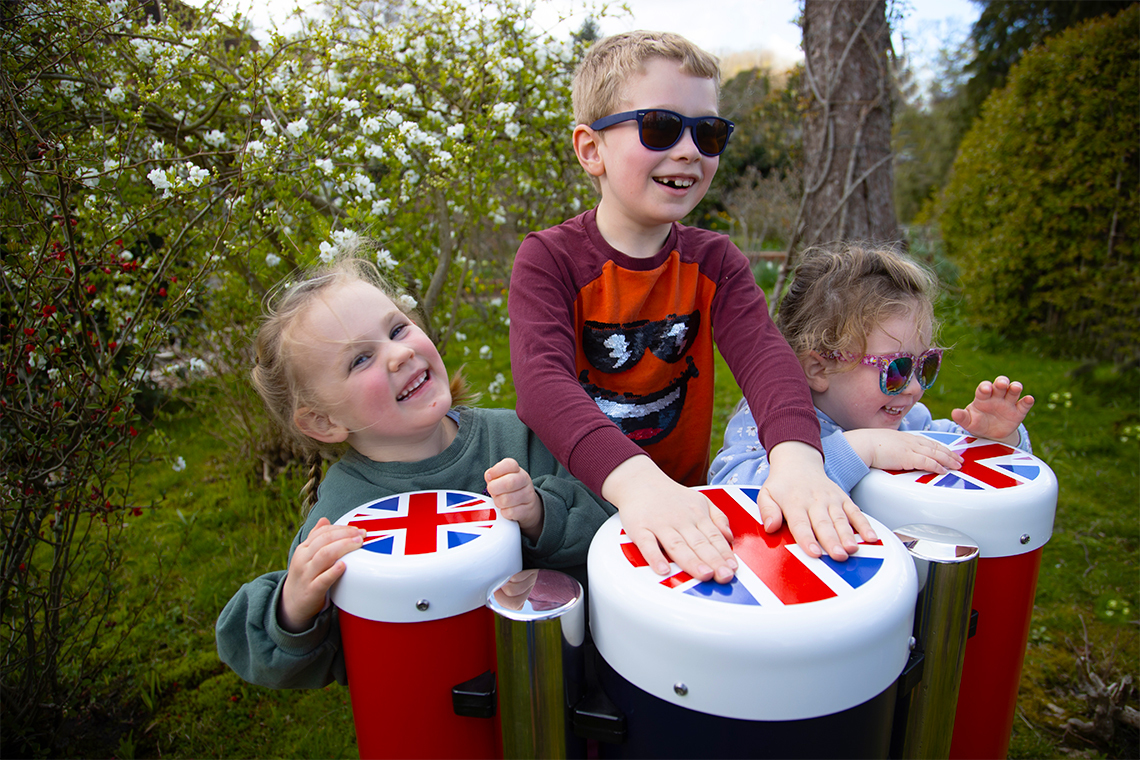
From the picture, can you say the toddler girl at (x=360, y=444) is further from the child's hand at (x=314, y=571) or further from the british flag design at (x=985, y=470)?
the british flag design at (x=985, y=470)

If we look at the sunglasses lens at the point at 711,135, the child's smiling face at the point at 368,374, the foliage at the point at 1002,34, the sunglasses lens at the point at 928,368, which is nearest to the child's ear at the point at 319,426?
the child's smiling face at the point at 368,374

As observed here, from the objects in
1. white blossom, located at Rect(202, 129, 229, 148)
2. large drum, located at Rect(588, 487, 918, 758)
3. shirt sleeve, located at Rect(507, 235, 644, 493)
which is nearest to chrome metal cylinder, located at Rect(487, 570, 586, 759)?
large drum, located at Rect(588, 487, 918, 758)

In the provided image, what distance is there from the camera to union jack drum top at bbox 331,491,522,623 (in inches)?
40.9

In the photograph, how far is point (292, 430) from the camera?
1596 millimetres

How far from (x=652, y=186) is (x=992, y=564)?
98 centimetres

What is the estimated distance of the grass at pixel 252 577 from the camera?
1.99 metres

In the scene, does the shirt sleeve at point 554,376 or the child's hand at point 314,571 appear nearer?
the child's hand at point 314,571

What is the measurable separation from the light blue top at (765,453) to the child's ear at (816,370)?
74 mm

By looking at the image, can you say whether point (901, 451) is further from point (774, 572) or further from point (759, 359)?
point (774, 572)

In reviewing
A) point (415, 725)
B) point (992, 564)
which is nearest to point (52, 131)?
point (415, 725)

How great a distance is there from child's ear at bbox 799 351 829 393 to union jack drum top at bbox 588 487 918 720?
2.75ft

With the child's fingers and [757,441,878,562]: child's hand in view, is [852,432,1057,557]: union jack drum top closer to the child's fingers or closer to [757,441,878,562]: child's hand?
[757,441,878,562]: child's hand

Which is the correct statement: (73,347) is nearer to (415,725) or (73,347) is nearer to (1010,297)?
(415,725)

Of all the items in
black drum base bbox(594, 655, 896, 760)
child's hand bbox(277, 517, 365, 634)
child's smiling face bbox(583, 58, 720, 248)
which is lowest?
black drum base bbox(594, 655, 896, 760)
